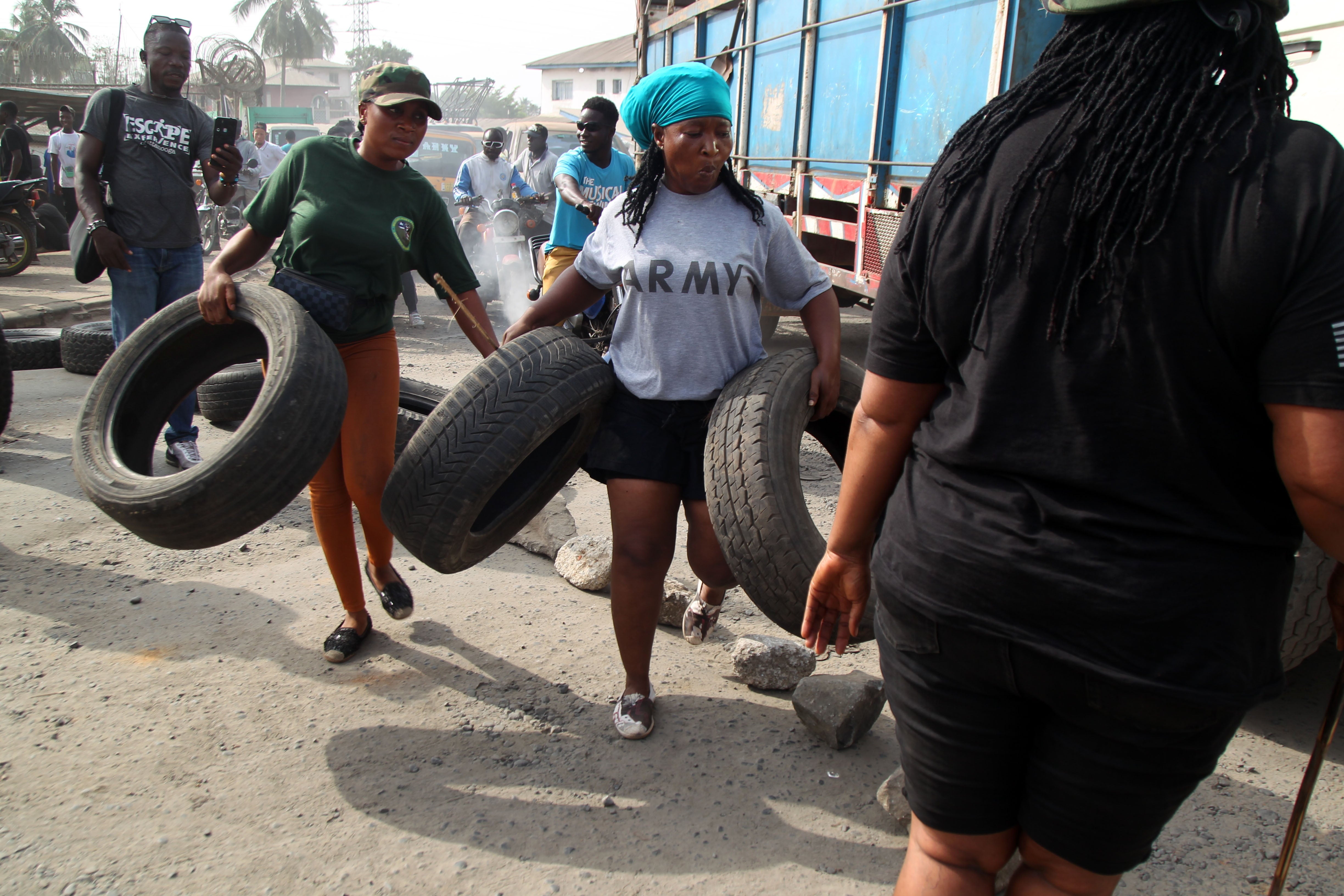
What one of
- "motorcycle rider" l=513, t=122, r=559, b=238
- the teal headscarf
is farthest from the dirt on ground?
"motorcycle rider" l=513, t=122, r=559, b=238

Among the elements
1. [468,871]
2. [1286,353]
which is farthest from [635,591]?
[1286,353]

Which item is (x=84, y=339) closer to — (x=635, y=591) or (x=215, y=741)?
(x=215, y=741)

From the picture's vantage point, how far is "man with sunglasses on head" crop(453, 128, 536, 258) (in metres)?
10.2

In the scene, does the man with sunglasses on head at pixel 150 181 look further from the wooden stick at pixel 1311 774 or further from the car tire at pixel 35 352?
the wooden stick at pixel 1311 774

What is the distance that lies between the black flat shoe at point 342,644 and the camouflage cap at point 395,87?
6.06ft

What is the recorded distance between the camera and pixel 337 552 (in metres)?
3.31

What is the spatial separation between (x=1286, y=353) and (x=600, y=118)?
5543mm

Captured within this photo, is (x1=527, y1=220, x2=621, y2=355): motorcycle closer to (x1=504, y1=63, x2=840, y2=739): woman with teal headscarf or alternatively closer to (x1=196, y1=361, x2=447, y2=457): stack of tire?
(x1=196, y1=361, x2=447, y2=457): stack of tire

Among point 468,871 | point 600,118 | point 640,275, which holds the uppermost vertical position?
point 600,118

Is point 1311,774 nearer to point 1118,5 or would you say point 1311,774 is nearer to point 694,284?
point 1118,5

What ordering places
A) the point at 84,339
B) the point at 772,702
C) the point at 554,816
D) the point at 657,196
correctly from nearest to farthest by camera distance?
the point at 554,816 < the point at 657,196 < the point at 772,702 < the point at 84,339

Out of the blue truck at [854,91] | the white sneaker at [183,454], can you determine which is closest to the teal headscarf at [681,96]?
the blue truck at [854,91]

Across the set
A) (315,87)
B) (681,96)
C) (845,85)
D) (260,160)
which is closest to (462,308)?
(681,96)

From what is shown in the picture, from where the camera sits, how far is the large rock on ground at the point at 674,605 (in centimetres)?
360
